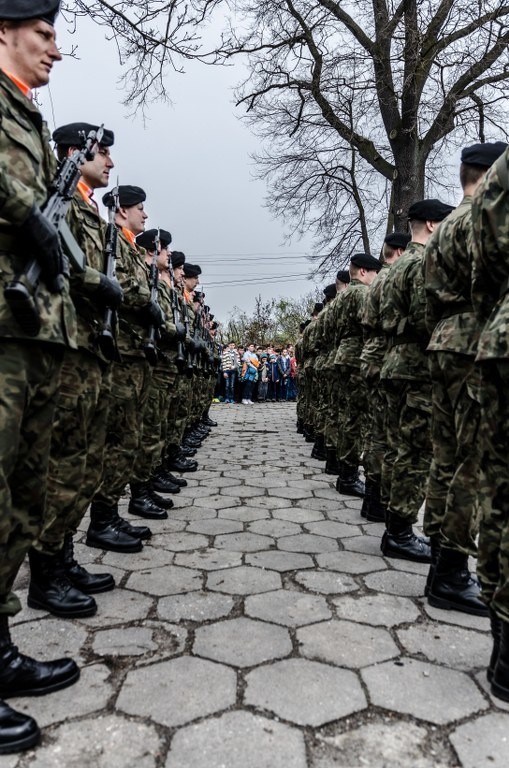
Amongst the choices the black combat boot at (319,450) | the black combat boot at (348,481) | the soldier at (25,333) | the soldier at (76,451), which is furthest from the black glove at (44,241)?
the black combat boot at (319,450)

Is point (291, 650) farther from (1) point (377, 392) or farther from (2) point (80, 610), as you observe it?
(1) point (377, 392)

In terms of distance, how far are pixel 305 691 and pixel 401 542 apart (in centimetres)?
159

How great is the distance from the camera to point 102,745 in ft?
5.07

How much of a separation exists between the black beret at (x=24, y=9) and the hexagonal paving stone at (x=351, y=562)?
2.70 meters

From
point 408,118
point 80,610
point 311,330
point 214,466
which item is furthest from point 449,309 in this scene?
point 408,118

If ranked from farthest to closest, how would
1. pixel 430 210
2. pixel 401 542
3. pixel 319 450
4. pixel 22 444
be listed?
1. pixel 319 450
2. pixel 430 210
3. pixel 401 542
4. pixel 22 444

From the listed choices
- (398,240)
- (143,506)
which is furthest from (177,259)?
(143,506)

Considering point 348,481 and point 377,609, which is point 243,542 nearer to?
point 377,609

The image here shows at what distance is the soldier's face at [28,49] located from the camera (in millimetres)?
1891

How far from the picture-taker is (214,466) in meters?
6.23

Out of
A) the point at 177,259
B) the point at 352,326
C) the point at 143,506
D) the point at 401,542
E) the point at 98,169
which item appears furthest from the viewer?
the point at 177,259

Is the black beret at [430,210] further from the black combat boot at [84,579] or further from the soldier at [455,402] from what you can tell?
the black combat boot at [84,579]

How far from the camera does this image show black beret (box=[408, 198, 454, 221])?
3324 millimetres

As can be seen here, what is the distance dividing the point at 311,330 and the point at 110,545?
207 inches
